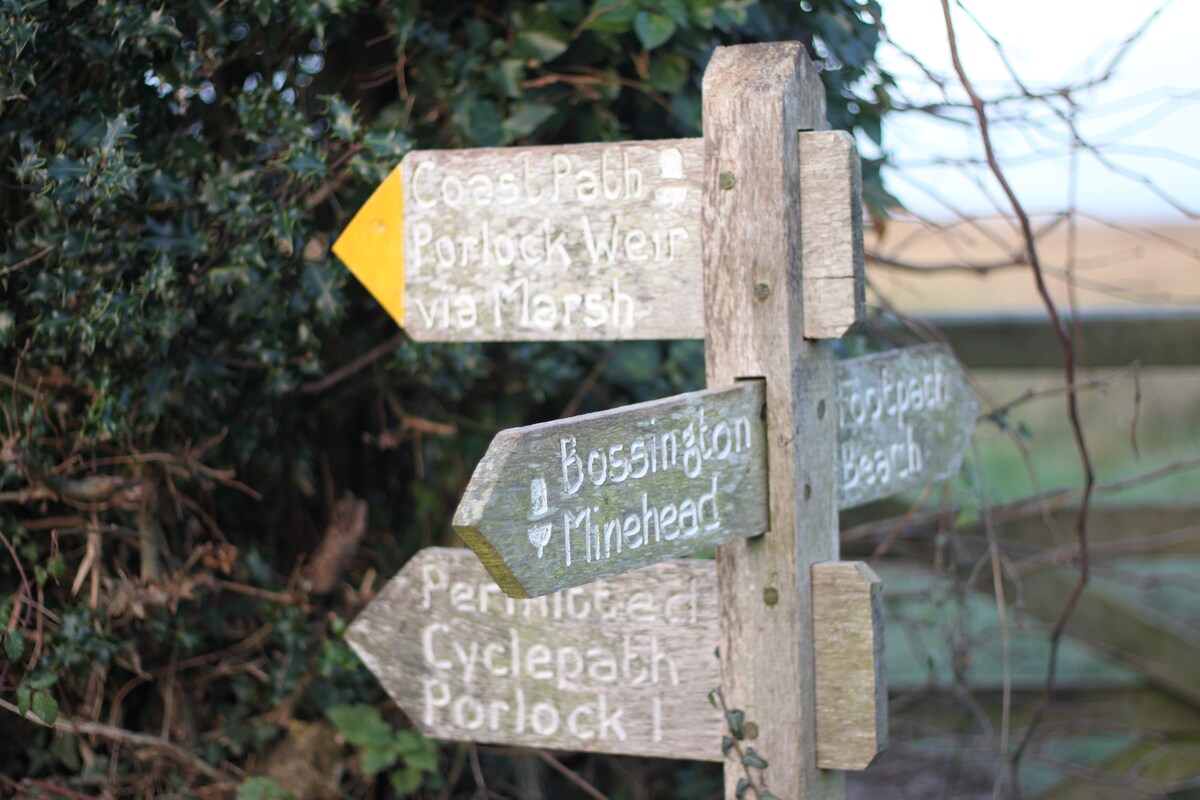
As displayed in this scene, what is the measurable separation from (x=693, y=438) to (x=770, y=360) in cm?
15

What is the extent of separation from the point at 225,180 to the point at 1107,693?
242 cm

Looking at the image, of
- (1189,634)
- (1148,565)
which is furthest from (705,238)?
(1148,565)

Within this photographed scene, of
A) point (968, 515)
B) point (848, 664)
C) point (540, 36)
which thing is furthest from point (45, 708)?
point (968, 515)

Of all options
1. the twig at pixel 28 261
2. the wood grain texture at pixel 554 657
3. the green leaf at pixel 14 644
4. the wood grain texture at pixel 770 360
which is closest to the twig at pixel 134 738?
the green leaf at pixel 14 644

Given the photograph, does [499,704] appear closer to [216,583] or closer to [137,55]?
[216,583]

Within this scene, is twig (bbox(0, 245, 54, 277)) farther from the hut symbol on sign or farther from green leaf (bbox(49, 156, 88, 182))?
the hut symbol on sign

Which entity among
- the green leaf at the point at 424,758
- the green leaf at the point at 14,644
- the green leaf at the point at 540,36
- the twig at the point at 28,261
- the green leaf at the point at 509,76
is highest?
the green leaf at the point at 540,36

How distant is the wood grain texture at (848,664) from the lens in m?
1.28

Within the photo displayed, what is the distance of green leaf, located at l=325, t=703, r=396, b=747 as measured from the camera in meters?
1.84

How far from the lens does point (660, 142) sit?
4.37ft

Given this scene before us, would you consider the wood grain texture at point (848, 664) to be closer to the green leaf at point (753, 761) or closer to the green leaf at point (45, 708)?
the green leaf at point (753, 761)

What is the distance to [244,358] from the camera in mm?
1835

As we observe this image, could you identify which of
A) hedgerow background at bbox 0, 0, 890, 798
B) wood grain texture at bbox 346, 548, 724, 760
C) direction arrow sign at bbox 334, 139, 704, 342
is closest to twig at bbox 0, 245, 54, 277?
hedgerow background at bbox 0, 0, 890, 798

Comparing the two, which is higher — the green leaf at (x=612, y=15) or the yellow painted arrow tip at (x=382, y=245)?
the green leaf at (x=612, y=15)
